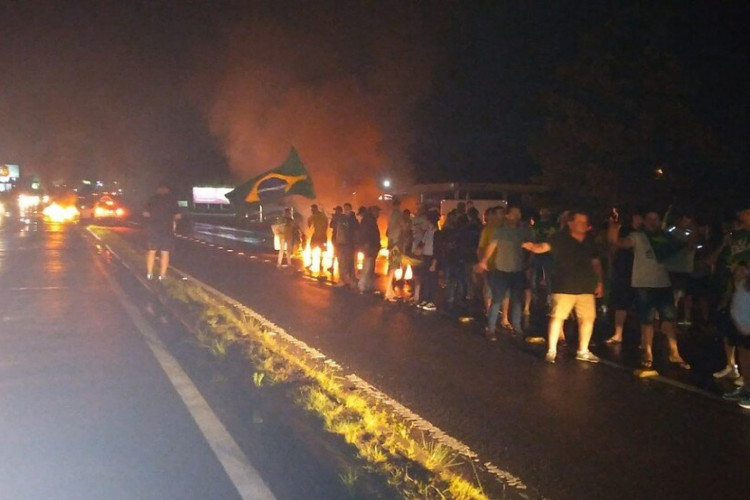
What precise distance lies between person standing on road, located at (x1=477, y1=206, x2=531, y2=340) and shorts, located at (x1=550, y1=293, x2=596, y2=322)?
4.31ft

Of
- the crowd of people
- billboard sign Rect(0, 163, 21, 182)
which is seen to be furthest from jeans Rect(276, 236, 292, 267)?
billboard sign Rect(0, 163, 21, 182)

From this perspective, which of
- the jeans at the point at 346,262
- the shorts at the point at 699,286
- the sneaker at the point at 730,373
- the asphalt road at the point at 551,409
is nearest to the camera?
the asphalt road at the point at 551,409

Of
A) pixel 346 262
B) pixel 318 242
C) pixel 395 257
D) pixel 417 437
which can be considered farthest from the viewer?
pixel 318 242

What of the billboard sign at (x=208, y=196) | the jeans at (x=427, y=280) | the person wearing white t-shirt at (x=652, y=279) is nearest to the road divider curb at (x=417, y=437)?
the person wearing white t-shirt at (x=652, y=279)

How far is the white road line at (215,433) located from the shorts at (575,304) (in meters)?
3.56

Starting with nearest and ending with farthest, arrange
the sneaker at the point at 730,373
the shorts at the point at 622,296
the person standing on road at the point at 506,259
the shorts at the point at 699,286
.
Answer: the sneaker at the point at 730,373
the shorts at the point at 622,296
the person standing on road at the point at 506,259
the shorts at the point at 699,286

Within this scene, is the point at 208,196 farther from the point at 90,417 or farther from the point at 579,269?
the point at 90,417

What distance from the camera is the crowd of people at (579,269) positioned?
28.9ft

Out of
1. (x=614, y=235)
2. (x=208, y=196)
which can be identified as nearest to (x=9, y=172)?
(x=208, y=196)

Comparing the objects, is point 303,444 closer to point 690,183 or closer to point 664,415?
point 664,415

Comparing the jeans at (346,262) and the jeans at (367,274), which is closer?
the jeans at (367,274)

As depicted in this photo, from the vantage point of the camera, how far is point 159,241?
14727mm

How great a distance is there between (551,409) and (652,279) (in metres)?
2.40

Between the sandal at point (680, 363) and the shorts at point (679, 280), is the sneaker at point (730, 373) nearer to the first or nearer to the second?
the sandal at point (680, 363)
